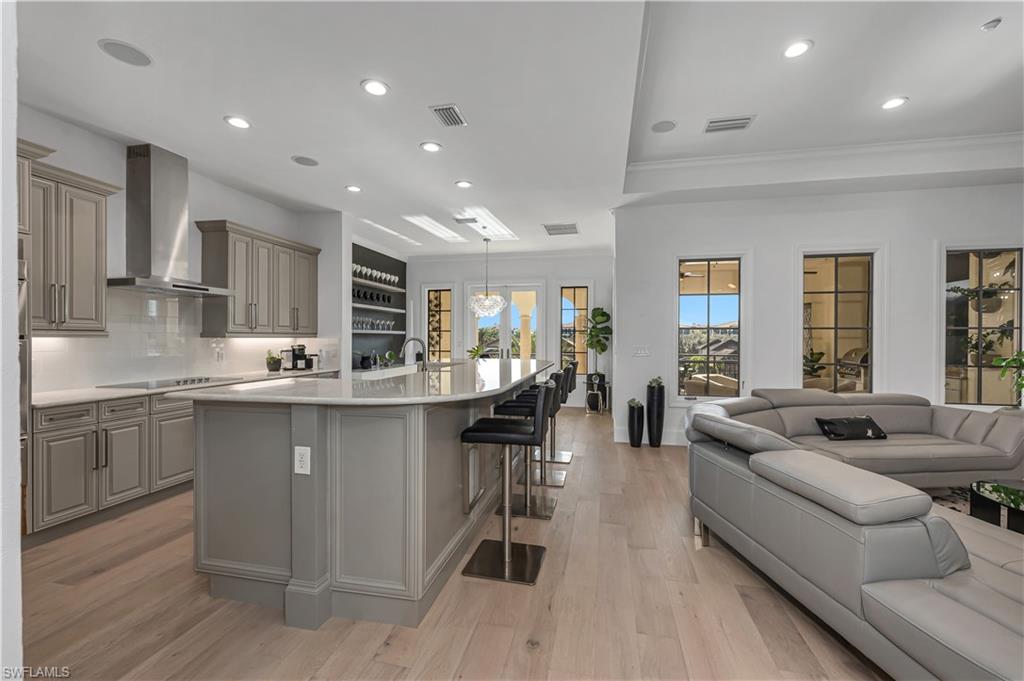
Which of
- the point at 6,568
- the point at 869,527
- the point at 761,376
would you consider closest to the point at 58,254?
the point at 6,568

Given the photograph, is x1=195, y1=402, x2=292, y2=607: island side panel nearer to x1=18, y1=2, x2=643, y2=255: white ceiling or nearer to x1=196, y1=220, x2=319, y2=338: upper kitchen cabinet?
x1=18, y1=2, x2=643, y2=255: white ceiling

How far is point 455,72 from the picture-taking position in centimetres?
278

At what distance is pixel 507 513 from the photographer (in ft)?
8.64

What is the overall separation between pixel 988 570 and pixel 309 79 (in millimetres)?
4015

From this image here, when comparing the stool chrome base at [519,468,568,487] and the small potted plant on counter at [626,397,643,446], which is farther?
the small potted plant on counter at [626,397,643,446]

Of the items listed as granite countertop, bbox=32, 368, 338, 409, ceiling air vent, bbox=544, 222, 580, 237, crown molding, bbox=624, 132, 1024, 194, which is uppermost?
crown molding, bbox=624, 132, 1024, 194

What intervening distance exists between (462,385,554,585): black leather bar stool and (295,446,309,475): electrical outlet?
0.83 meters

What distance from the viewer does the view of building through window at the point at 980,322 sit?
5.02 metres

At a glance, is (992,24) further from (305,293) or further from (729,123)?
(305,293)

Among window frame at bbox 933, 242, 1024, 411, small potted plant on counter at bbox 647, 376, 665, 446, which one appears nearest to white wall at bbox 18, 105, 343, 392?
small potted plant on counter at bbox 647, 376, 665, 446

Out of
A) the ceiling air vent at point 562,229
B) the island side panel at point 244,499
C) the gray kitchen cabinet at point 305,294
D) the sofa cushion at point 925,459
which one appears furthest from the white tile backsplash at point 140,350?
the sofa cushion at point 925,459

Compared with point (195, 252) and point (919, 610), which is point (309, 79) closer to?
point (195, 252)

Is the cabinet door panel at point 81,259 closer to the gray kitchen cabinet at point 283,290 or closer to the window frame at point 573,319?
the gray kitchen cabinet at point 283,290

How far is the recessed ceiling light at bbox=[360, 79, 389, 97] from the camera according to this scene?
2.89 metres
